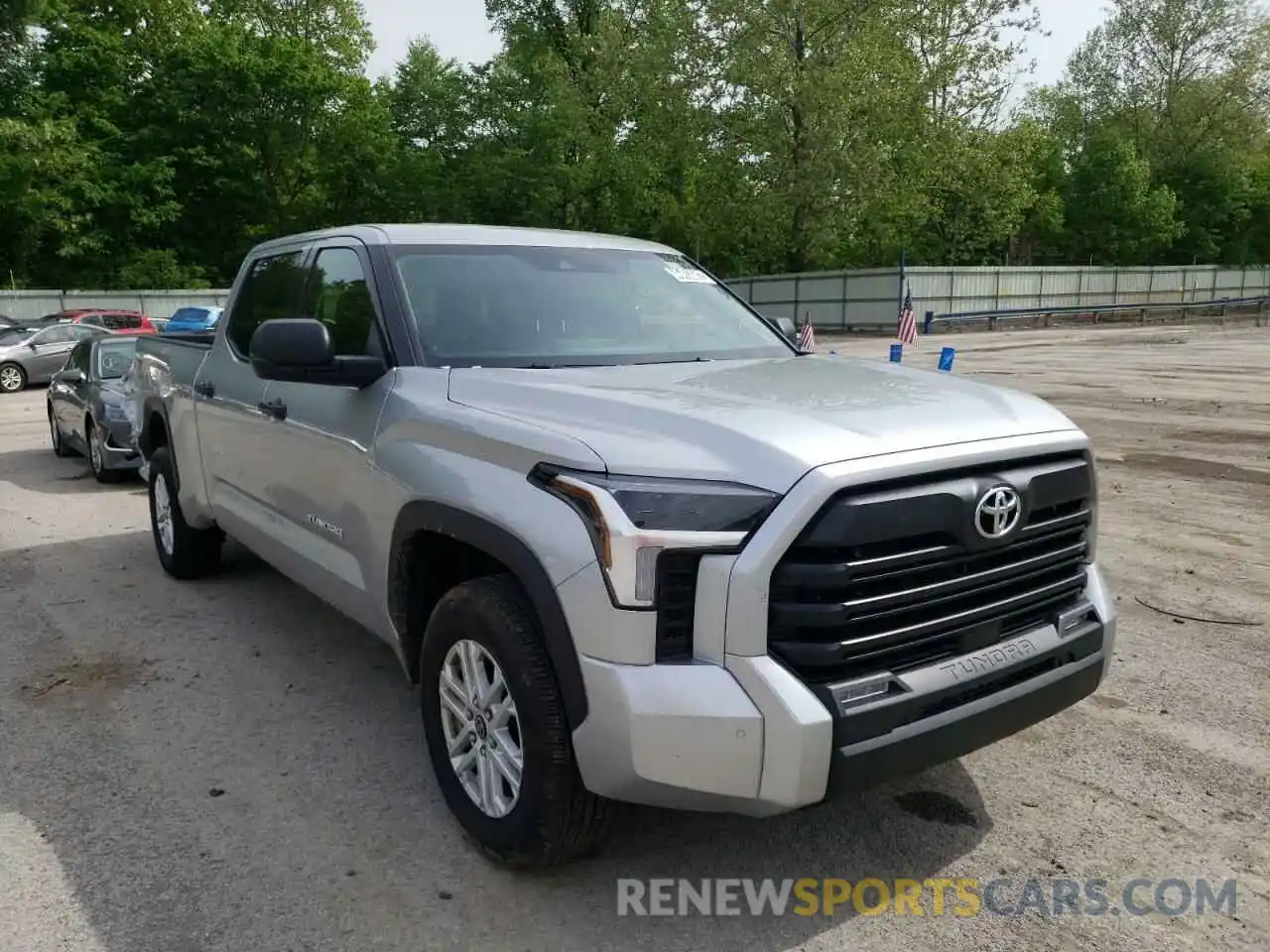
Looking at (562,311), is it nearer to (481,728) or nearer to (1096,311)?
(481,728)

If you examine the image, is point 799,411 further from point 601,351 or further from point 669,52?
point 669,52

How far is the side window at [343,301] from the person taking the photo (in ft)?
12.2

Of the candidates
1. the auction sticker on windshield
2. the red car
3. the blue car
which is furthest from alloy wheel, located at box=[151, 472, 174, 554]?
the red car

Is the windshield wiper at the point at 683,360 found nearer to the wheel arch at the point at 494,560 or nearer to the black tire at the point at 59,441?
the wheel arch at the point at 494,560

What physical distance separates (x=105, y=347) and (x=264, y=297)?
261 inches

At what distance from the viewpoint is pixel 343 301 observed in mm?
3994

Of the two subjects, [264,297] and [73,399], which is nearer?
[264,297]

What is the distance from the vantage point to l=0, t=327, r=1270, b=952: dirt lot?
8.81ft

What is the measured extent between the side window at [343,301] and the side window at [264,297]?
0.20 meters

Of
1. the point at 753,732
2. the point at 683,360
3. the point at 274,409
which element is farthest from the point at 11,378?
the point at 753,732

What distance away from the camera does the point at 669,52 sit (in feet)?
115

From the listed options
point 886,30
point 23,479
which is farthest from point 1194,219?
point 23,479

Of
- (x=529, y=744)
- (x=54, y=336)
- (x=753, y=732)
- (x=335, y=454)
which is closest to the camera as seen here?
(x=753, y=732)

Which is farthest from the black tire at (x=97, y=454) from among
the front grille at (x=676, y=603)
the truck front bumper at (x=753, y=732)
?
the front grille at (x=676, y=603)
